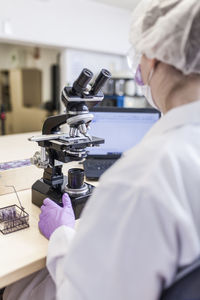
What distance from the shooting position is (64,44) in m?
3.86

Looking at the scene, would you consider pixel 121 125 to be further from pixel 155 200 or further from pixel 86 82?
pixel 155 200

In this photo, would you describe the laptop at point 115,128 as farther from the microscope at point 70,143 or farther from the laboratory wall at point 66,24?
the laboratory wall at point 66,24

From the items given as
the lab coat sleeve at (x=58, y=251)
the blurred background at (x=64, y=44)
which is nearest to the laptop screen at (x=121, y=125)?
the lab coat sleeve at (x=58, y=251)

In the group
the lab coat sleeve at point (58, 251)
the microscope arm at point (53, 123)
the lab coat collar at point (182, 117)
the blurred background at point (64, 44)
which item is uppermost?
the blurred background at point (64, 44)

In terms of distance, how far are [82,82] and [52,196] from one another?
1.49 ft

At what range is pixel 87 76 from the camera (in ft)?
3.03

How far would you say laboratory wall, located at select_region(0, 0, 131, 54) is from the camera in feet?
11.2

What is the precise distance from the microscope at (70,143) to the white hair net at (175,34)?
0.35 metres

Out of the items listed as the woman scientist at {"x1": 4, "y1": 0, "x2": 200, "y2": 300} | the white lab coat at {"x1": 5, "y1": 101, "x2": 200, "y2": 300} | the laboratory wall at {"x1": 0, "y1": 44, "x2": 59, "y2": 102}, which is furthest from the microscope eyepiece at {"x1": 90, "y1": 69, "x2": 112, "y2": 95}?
the laboratory wall at {"x1": 0, "y1": 44, "x2": 59, "y2": 102}

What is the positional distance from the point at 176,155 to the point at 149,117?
1.00 metres

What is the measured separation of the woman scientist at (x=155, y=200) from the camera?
0.49 meters

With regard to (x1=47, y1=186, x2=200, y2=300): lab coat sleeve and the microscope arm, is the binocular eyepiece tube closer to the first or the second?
the microscope arm

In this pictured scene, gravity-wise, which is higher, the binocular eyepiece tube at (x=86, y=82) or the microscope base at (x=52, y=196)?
the binocular eyepiece tube at (x=86, y=82)

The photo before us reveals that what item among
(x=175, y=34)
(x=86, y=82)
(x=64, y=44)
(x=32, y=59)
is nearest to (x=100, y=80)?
(x=86, y=82)
